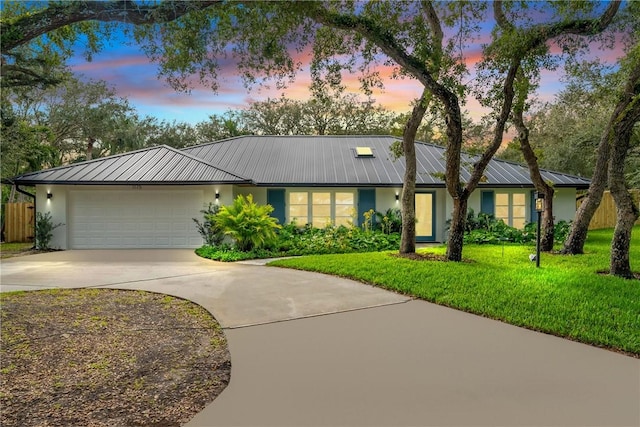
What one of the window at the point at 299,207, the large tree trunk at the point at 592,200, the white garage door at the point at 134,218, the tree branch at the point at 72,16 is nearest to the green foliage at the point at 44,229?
the white garage door at the point at 134,218

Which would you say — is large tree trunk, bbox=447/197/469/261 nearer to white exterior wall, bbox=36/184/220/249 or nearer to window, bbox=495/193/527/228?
window, bbox=495/193/527/228

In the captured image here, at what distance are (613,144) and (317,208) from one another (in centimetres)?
892

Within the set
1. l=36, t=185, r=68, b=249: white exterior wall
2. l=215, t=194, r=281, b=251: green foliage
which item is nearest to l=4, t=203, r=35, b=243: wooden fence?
l=36, t=185, r=68, b=249: white exterior wall

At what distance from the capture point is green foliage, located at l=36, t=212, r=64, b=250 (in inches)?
524

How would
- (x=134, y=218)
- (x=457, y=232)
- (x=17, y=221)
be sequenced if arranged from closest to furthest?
(x=457, y=232) < (x=134, y=218) < (x=17, y=221)

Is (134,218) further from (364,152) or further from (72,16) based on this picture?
(72,16)

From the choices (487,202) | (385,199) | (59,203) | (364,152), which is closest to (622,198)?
(487,202)

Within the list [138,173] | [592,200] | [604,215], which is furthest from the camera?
[604,215]

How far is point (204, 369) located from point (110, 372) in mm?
816

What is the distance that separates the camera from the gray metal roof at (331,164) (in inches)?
574

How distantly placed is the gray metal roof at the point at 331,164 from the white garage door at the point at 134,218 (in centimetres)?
246

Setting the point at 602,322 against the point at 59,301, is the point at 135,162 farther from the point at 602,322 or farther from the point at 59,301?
the point at 602,322

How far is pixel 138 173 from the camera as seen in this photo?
13.4 metres

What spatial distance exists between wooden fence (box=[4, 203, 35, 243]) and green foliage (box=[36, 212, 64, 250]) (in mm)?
3160
